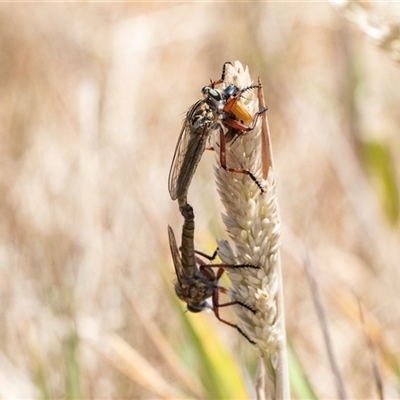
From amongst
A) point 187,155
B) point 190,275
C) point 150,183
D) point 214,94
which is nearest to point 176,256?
point 190,275

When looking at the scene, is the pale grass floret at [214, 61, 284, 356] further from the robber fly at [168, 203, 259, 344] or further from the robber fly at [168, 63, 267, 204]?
the robber fly at [168, 203, 259, 344]

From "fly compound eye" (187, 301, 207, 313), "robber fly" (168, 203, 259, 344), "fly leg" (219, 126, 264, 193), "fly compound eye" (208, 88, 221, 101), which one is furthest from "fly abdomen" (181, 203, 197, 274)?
"fly leg" (219, 126, 264, 193)

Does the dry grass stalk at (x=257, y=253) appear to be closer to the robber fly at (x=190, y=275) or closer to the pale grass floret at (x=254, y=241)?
the pale grass floret at (x=254, y=241)

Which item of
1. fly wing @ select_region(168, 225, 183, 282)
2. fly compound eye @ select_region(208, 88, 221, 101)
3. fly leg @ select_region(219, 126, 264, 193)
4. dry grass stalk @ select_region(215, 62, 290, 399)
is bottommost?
dry grass stalk @ select_region(215, 62, 290, 399)

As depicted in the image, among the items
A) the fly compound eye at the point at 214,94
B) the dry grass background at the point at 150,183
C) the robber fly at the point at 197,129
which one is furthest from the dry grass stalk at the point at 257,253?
the dry grass background at the point at 150,183

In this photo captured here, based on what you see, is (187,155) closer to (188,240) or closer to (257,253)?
(188,240)

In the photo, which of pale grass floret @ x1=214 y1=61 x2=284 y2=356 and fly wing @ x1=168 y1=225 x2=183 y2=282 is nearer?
pale grass floret @ x1=214 y1=61 x2=284 y2=356

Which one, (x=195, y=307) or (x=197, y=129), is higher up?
(x=197, y=129)
